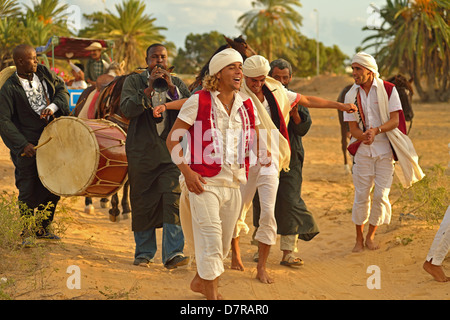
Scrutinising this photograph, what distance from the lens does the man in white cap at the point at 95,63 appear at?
14375 millimetres

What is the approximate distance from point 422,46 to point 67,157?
1185 inches

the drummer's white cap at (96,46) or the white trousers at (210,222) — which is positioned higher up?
the drummer's white cap at (96,46)

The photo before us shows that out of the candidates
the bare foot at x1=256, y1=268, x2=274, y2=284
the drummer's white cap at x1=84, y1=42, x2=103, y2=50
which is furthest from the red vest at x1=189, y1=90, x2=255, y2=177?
the drummer's white cap at x1=84, y1=42, x2=103, y2=50

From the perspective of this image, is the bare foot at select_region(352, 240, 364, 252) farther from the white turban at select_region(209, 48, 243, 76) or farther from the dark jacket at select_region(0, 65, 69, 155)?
the dark jacket at select_region(0, 65, 69, 155)

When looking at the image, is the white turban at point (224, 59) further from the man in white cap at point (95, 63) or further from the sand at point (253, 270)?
the man in white cap at point (95, 63)

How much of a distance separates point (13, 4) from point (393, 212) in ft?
125

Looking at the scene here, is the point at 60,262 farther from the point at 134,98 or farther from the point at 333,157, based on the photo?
the point at 333,157

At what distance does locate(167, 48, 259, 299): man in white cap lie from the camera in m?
4.89

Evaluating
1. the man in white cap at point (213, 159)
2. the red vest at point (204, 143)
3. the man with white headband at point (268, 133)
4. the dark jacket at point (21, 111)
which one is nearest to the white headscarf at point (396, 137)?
the man with white headband at point (268, 133)

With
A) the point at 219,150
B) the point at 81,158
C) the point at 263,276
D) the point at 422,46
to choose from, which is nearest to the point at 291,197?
the point at 263,276

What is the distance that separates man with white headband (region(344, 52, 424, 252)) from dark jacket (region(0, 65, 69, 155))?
319 cm

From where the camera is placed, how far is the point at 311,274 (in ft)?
21.4

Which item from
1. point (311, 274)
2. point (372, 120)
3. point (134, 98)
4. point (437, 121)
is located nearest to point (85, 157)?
point (134, 98)

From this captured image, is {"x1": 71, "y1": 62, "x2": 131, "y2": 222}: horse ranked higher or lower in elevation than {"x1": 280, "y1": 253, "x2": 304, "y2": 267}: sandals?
higher
